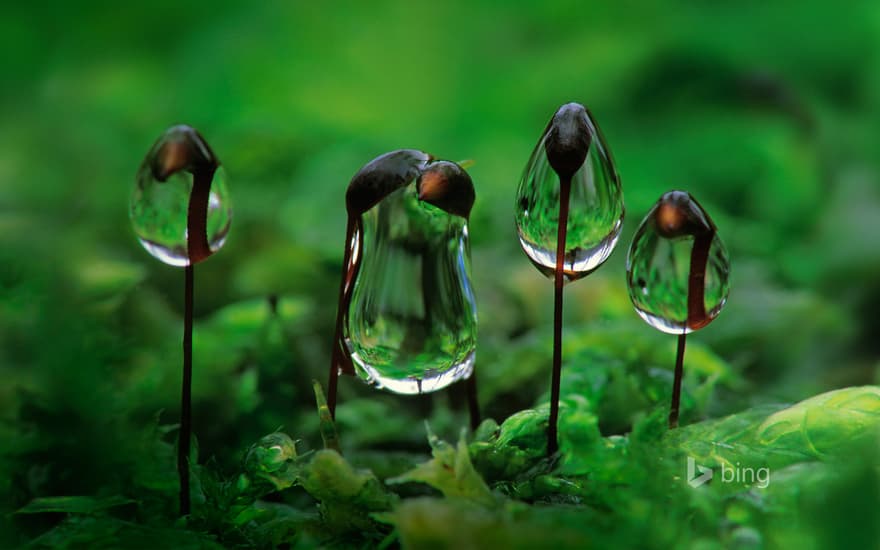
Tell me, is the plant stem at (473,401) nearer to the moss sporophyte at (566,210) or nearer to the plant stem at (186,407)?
the moss sporophyte at (566,210)

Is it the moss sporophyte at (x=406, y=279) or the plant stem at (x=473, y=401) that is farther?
the plant stem at (x=473, y=401)

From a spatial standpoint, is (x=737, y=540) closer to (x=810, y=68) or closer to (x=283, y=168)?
(x=283, y=168)

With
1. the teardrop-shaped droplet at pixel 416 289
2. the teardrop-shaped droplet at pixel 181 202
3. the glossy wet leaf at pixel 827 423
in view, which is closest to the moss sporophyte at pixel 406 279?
the teardrop-shaped droplet at pixel 416 289

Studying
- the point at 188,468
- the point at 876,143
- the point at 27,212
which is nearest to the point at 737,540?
the point at 188,468

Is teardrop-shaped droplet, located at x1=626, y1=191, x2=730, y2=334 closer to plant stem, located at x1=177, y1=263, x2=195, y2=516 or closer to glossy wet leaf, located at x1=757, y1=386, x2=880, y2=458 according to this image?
glossy wet leaf, located at x1=757, y1=386, x2=880, y2=458

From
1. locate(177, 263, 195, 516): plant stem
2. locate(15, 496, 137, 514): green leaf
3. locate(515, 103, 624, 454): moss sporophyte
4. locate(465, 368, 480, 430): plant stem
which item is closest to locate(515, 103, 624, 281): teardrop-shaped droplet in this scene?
locate(515, 103, 624, 454): moss sporophyte

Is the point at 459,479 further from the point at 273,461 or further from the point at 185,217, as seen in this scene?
the point at 185,217
